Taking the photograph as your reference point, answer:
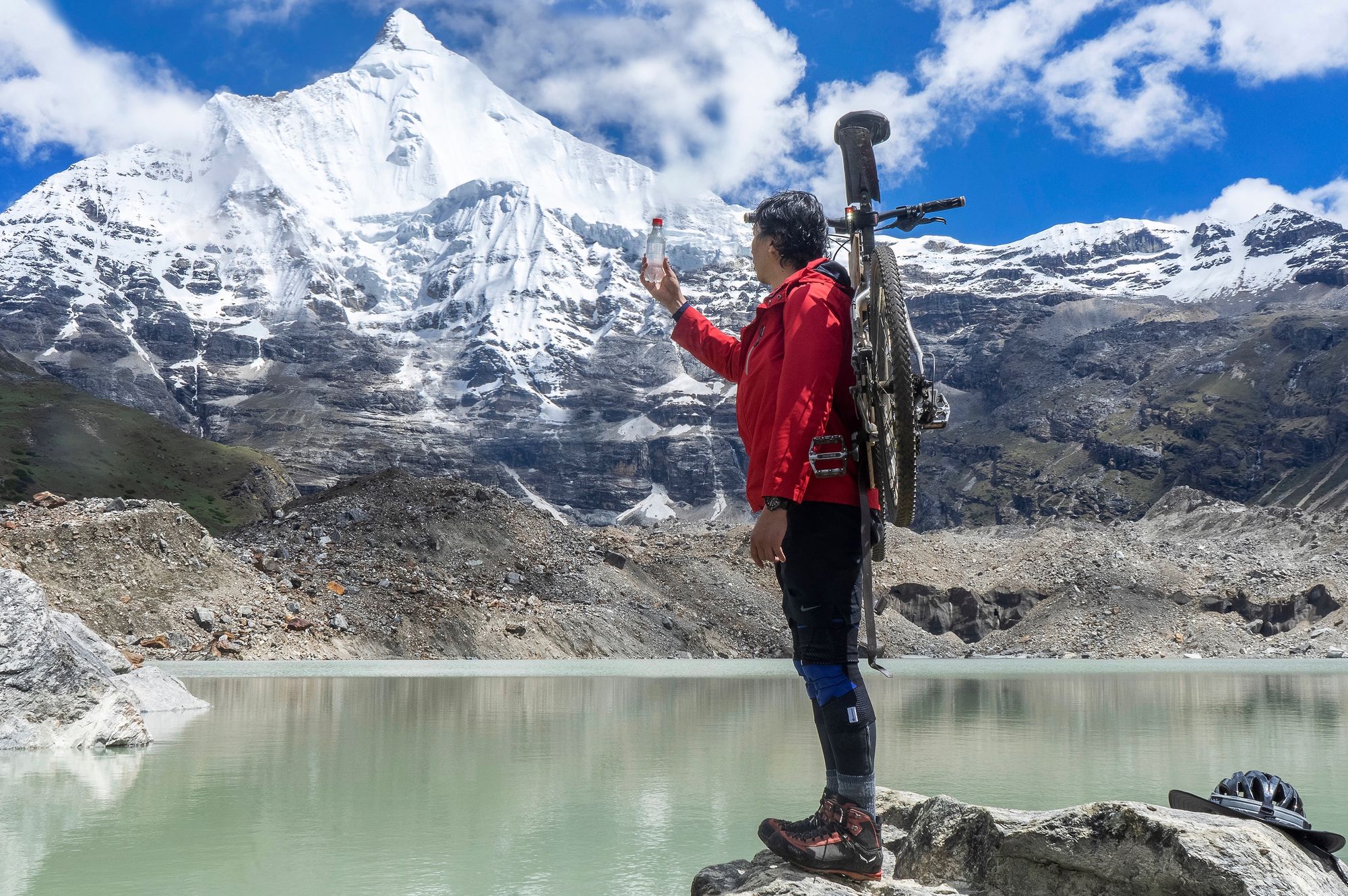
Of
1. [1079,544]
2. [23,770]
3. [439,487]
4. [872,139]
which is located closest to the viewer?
[872,139]

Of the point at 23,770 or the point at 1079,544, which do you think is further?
the point at 1079,544

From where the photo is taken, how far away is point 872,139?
449 cm

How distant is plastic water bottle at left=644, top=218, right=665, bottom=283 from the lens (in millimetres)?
4918

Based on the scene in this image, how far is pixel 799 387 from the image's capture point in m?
3.82

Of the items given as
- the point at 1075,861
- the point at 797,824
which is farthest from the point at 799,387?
the point at 1075,861

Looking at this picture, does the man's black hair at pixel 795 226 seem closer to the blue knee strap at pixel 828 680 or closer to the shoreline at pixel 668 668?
the blue knee strap at pixel 828 680

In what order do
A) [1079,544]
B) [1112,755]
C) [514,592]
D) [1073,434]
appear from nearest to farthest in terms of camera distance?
[1112,755], [514,592], [1079,544], [1073,434]

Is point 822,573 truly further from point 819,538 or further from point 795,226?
point 795,226

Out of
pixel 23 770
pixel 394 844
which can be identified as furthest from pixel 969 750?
pixel 23 770

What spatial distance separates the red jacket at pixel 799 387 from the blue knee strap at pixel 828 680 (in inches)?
24.1

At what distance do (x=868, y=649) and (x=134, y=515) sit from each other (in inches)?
1469

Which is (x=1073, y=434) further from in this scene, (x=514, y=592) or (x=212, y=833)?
(x=212, y=833)

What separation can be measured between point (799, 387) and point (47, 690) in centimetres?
796

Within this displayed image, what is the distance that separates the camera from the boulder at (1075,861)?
10.8ft
